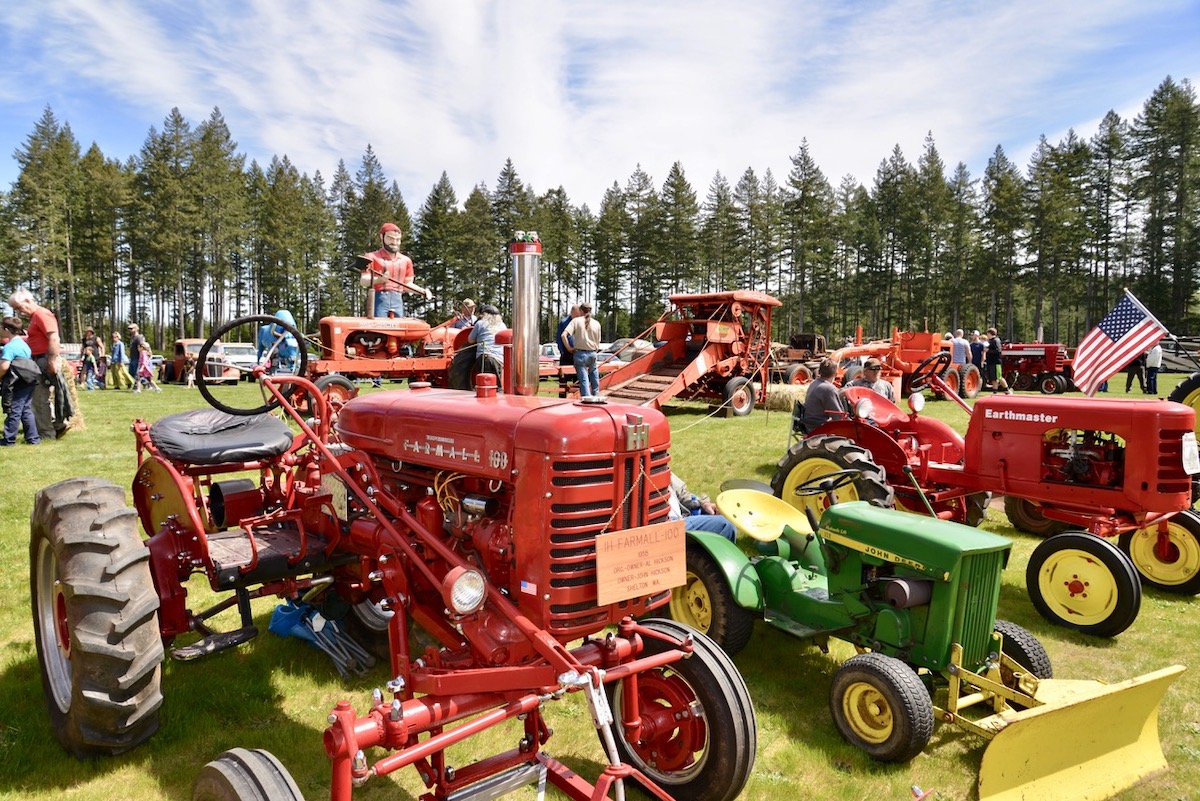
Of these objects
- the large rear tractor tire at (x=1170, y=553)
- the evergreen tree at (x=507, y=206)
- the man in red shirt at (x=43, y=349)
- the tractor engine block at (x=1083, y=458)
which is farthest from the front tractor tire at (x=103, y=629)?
the evergreen tree at (x=507, y=206)

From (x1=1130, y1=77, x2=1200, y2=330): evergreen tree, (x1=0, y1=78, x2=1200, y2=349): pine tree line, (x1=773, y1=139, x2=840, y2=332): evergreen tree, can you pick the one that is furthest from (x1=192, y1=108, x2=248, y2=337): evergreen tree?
(x1=1130, y1=77, x2=1200, y2=330): evergreen tree

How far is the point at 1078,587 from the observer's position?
14.4 feet

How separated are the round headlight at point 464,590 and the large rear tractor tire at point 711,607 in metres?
1.61

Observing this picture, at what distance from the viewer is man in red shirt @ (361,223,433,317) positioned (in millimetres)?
9250

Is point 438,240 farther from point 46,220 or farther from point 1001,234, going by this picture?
point 1001,234

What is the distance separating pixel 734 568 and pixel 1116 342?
16.5 ft

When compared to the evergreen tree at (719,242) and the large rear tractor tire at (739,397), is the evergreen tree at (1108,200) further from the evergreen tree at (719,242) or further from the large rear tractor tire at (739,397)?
the large rear tractor tire at (739,397)

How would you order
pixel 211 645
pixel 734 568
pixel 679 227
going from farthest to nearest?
1. pixel 679 227
2. pixel 734 568
3. pixel 211 645

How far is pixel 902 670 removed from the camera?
9.81 ft

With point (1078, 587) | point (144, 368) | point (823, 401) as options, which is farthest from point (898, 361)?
point (144, 368)

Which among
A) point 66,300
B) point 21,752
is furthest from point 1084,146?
point 66,300

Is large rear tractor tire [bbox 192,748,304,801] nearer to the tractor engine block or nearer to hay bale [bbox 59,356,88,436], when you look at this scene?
the tractor engine block

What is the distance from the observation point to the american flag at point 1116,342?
6438mm

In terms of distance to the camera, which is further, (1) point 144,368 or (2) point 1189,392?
(1) point 144,368
